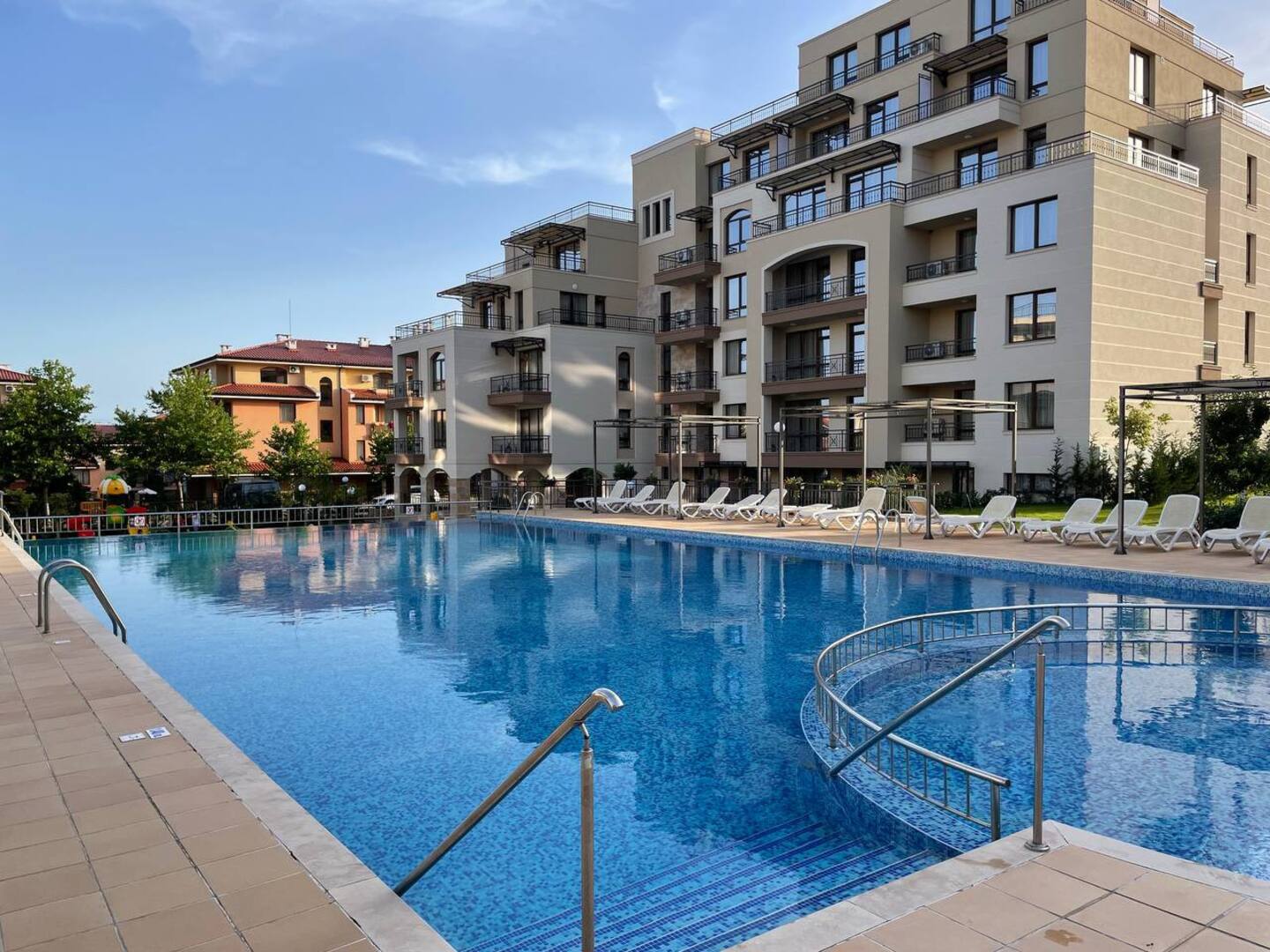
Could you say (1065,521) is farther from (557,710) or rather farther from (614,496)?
(614,496)

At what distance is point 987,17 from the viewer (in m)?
29.3

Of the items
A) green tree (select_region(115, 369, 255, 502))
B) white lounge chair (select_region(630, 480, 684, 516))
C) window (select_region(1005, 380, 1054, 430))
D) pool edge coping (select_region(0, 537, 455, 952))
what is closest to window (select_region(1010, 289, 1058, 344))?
window (select_region(1005, 380, 1054, 430))

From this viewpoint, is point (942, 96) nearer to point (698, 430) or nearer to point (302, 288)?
point (698, 430)

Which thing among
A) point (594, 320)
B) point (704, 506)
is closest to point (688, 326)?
point (594, 320)

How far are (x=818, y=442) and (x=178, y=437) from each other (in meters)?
25.9

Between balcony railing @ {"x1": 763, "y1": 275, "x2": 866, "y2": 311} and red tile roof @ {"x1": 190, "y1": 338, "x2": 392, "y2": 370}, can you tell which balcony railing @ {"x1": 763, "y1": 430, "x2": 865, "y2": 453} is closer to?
balcony railing @ {"x1": 763, "y1": 275, "x2": 866, "y2": 311}

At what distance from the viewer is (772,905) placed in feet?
17.7

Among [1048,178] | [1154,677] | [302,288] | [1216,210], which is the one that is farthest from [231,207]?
[1154,677]

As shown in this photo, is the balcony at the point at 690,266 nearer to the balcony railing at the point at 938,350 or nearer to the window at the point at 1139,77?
the balcony railing at the point at 938,350

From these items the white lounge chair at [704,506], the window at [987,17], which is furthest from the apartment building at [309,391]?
the window at [987,17]

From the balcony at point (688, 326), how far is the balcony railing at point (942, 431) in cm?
1031

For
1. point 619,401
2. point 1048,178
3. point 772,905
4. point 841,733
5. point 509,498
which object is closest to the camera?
point 772,905

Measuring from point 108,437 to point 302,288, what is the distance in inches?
918

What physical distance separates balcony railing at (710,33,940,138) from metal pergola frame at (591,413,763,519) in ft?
38.8
